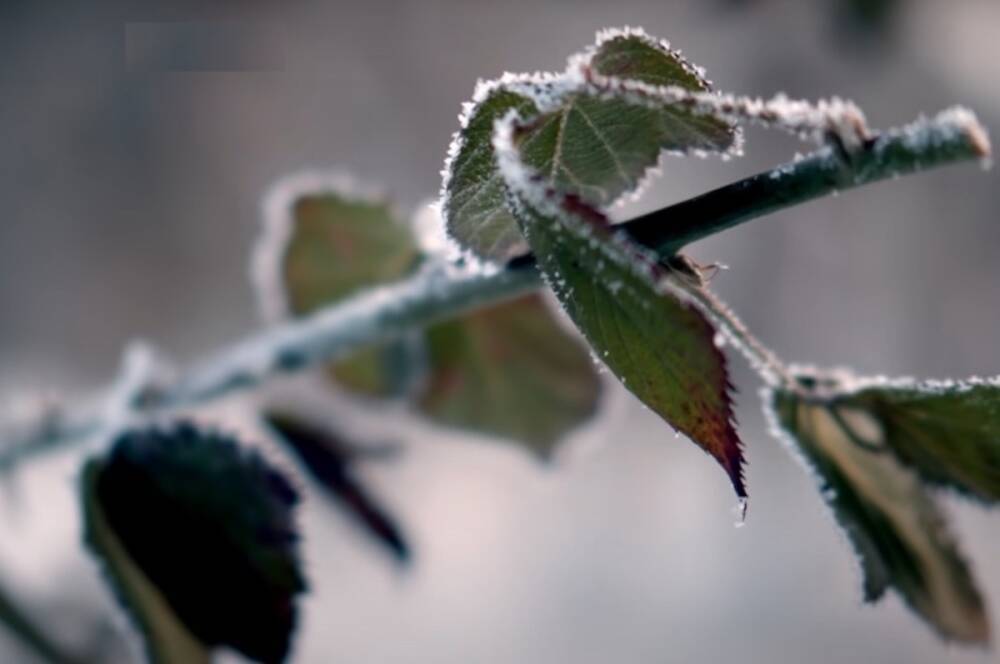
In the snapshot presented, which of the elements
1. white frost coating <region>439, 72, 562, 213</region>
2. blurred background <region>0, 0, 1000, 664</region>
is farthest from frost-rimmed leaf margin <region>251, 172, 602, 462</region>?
blurred background <region>0, 0, 1000, 664</region>

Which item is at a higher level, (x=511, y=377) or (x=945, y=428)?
(x=511, y=377)

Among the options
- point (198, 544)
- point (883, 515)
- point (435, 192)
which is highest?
point (435, 192)

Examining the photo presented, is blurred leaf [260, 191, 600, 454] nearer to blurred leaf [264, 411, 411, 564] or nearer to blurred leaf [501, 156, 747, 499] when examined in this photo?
blurred leaf [264, 411, 411, 564]

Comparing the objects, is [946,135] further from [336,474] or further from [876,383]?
[336,474]

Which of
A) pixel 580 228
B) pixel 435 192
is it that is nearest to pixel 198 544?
pixel 580 228

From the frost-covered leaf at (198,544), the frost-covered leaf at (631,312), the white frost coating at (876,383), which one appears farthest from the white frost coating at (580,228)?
the frost-covered leaf at (198,544)

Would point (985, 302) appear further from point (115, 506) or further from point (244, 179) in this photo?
point (115, 506)
